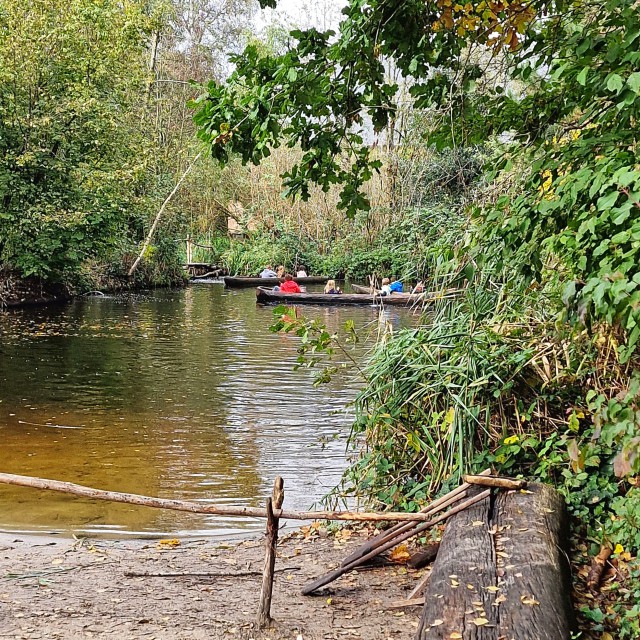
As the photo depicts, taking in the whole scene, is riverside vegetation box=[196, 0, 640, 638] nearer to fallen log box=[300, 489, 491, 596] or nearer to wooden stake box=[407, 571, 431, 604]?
fallen log box=[300, 489, 491, 596]

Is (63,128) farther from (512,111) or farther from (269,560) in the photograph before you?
(269,560)

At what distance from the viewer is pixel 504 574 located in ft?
12.8

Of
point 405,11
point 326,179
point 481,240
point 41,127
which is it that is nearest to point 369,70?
point 405,11

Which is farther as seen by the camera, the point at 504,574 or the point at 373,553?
the point at 373,553

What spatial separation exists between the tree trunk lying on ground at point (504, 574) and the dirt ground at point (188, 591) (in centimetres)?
55

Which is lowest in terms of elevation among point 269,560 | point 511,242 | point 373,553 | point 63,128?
point 373,553

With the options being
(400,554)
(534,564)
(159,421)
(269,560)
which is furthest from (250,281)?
(534,564)

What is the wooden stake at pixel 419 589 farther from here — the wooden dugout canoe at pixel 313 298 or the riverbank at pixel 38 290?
the wooden dugout canoe at pixel 313 298

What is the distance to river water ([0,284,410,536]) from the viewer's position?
23.1 ft

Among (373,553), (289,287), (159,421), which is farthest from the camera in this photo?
(289,287)

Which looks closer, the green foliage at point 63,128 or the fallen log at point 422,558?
the fallen log at point 422,558

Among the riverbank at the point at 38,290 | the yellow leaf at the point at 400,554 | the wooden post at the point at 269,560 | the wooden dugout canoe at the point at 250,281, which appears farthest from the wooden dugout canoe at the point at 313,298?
the wooden post at the point at 269,560

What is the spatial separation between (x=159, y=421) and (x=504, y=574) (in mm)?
7046

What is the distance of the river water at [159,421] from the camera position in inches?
278
